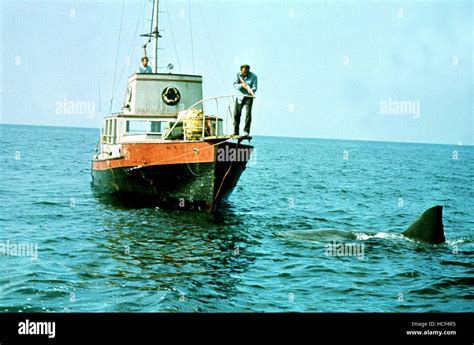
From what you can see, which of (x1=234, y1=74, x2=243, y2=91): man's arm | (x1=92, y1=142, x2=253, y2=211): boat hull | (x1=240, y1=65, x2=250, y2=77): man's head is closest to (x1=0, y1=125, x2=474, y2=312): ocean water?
(x1=92, y1=142, x2=253, y2=211): boat hull

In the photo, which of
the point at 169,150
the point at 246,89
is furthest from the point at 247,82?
the point at 169,150

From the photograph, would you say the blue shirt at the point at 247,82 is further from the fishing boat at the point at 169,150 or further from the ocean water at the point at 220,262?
the ocean water at the point at 220,262

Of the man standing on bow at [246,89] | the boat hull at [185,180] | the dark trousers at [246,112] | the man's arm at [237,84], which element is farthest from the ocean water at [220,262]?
the man's arm at [237,84]

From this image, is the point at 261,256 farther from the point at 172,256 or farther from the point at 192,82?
the point at 192,82

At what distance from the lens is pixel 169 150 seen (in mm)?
19688

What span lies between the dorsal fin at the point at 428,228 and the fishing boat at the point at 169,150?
20.8 ft

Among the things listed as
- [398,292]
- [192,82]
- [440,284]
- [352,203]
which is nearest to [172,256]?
[398,292]

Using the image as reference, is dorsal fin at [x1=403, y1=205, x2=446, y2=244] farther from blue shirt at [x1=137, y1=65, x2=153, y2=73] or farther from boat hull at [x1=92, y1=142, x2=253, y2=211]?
blue shirt at [x1=137, y1=65, x2=153, y2=73]

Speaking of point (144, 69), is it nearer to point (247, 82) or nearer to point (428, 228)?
point (247, 82)

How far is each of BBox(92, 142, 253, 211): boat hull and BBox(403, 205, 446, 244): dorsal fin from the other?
718 cm
